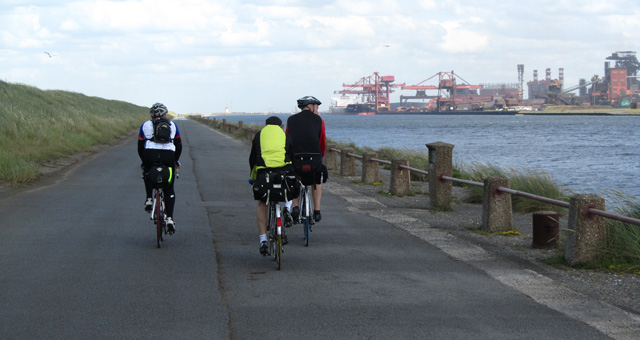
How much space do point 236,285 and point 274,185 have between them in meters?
1.24

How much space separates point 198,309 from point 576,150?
53.0 m

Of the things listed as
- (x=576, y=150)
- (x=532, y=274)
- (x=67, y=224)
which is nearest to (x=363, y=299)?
(x=532, y=274)

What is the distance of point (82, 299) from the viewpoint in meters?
6.13

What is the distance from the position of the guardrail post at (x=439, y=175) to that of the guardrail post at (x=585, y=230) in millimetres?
4707

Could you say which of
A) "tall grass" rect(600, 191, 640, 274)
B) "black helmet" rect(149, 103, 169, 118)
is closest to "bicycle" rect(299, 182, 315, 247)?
"black helmet" rect(149, 103, 169, 118)

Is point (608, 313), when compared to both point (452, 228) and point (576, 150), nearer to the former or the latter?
point (452, 228)

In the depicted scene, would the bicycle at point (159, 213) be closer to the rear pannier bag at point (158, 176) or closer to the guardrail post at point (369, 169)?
the rear pannier bag at point (158, 176)

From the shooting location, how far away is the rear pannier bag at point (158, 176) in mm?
8602

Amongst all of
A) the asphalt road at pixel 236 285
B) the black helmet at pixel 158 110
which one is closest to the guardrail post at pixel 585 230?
the asphalt road at pixel 236 285

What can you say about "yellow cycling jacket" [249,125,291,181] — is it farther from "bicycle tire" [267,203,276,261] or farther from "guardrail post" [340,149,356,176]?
"guardrail post" [340,149,356,176]

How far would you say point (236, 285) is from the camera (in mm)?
6758

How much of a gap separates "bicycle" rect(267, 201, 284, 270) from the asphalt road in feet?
0.52

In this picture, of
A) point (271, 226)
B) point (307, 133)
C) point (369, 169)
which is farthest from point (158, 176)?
point (369, 169)

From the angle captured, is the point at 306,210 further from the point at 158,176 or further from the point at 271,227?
the point at 158,176
